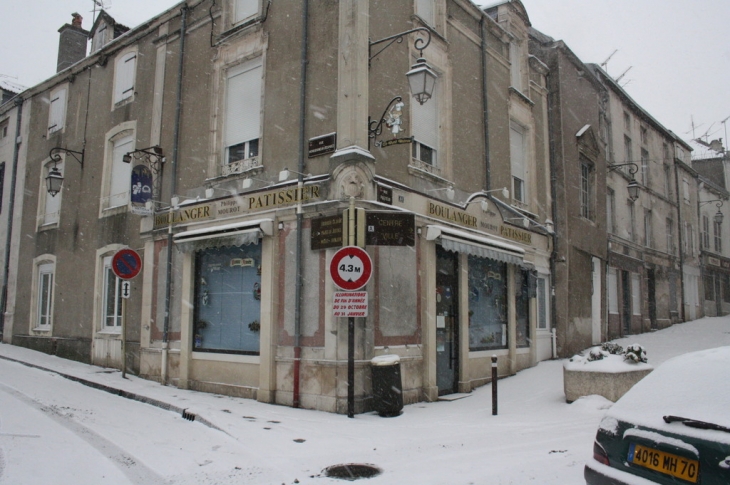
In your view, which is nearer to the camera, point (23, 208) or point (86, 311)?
point (86, 311)

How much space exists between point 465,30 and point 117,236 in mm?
9770

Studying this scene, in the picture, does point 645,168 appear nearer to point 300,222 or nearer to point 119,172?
point 300,222

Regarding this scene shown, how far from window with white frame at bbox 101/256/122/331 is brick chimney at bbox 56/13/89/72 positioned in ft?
28.6

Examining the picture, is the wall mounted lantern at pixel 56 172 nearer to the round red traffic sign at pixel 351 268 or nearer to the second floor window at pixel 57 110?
the second floor window at pixel 57 110

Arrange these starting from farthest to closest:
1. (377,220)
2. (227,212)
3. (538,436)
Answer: (227,212) → (377,220) → (538,436)

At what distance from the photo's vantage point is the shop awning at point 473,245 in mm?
10438

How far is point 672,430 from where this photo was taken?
352 cm

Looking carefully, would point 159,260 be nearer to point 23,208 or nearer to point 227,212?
point 227,212

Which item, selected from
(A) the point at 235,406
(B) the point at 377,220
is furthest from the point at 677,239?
(A) the point at 235,406

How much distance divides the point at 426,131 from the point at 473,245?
97.6 inches

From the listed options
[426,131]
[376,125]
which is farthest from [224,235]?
[426,131]

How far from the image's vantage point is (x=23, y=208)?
18.8m

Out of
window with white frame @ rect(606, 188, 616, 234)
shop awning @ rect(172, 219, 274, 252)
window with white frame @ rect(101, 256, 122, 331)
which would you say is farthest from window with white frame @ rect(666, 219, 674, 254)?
window with white frame @ rect(101, 256, 122, 331)

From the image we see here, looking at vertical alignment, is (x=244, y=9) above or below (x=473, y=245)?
above
